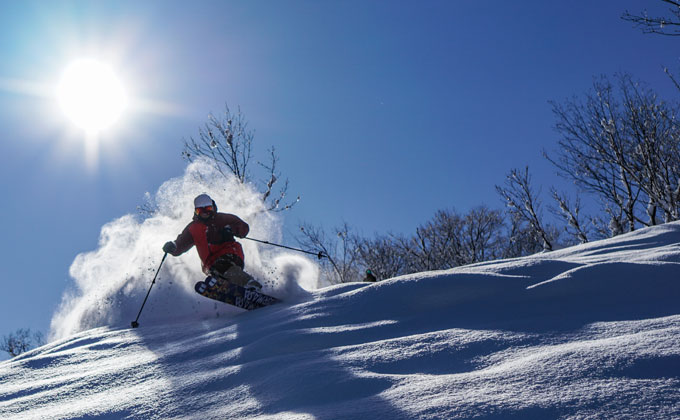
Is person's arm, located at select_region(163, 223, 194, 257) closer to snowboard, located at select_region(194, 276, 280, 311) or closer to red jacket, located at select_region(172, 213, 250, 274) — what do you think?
red jacket, located at select_region(172, 213, 250, 274)

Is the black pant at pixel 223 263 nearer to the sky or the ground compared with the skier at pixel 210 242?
nearer to the ground

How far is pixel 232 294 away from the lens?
5.51 meters

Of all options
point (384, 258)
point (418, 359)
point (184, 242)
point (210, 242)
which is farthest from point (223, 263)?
point (384, 258)

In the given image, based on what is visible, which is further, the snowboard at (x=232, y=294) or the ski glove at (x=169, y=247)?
the ski glove at (x=169, y=247)

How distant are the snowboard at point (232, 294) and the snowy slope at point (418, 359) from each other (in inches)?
27.3

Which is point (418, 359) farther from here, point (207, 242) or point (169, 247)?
point (169, 247)

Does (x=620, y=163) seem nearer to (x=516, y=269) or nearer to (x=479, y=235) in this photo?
(x=516, y=269)

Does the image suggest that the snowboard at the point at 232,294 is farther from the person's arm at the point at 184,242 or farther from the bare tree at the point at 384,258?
the bare tree at the point at 384,258

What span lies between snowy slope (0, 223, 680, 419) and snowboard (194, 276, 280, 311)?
0.69 m

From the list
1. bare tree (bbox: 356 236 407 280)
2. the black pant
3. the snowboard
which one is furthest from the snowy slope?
bare tree (bbox: 356 236 407 280)

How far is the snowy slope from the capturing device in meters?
1.86

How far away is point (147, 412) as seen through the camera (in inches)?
98.7

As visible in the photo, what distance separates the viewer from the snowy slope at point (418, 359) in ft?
6.11

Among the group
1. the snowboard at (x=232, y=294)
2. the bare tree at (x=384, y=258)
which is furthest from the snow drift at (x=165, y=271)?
the bare tree at (x=384, y=258)
